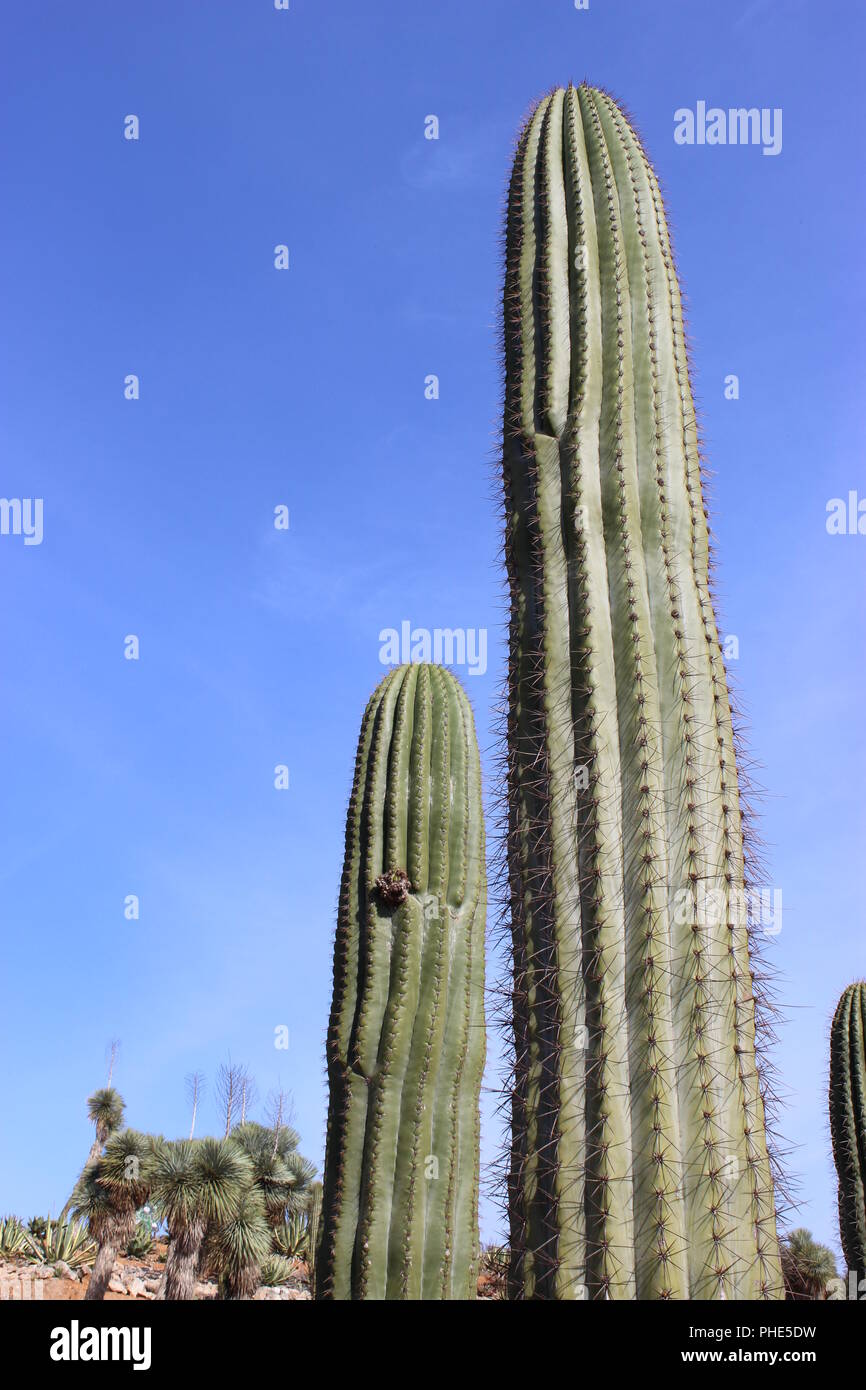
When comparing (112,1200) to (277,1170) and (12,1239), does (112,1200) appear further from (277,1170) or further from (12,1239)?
(12,1239)

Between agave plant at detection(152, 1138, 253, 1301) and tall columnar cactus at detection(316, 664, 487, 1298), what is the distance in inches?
479

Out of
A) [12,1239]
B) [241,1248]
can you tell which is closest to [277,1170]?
[241,1248]

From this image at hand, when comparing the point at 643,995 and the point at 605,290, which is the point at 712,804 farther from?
the point at 605,290

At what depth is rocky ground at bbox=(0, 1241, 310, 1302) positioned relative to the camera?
21.2 metres

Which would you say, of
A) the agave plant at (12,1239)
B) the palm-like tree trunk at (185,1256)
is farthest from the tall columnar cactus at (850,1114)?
the agave plant at (12,1239)

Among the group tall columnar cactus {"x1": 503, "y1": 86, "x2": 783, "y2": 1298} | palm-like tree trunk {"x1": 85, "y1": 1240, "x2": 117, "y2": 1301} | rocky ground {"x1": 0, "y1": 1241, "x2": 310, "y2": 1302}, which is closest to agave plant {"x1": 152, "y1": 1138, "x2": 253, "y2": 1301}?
palm-like tree trunk {"x1": 85, "y1": 1240, "x2": 117, "y2": 1301}

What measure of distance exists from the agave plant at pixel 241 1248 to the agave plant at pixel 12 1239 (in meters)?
7.57

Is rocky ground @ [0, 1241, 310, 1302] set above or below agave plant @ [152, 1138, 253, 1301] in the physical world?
below

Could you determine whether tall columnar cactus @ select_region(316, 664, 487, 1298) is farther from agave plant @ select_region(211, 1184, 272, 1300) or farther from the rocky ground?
the rocky ground

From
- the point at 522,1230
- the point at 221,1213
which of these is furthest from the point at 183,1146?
the point at 522,1230

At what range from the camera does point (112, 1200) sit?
19656mm

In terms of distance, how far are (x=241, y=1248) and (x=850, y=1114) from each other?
40.5ft

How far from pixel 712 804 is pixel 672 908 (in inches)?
15.8

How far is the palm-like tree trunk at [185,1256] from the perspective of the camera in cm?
1711
